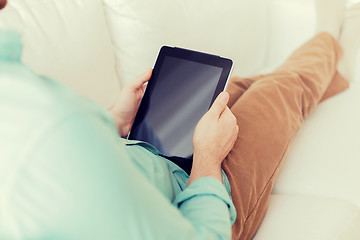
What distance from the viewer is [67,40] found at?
1104mm

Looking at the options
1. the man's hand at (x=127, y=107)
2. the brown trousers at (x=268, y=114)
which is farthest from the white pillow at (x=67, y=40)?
the brown trousers at (x=268, y=114)

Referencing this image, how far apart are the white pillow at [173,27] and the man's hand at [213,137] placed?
0.46m

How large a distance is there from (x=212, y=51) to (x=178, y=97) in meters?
0.45

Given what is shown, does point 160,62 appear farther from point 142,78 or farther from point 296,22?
point 296,22

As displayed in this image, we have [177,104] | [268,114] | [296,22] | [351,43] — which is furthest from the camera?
Result: [296,22]

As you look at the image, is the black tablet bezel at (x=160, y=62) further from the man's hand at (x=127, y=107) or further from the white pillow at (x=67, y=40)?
the white pillow at (x=67, y=40)

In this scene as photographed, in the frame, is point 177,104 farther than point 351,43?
No

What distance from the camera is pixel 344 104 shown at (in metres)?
1.32

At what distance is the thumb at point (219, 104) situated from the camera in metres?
0.84

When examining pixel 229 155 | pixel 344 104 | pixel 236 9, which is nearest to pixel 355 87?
pixel 344 104

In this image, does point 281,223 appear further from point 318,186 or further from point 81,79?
point 81,79

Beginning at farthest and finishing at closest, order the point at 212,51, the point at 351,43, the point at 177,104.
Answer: the point at 351,43 < the point at 212,51 < the point at 177,104

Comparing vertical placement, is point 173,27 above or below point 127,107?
above

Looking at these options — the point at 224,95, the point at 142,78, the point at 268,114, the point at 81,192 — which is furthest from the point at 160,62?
the point at 81,192
